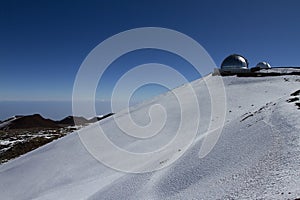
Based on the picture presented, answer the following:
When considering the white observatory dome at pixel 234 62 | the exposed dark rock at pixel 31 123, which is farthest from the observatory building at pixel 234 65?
the exposed dark rock at pixel 31 123

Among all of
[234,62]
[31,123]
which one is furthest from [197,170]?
[31,123]

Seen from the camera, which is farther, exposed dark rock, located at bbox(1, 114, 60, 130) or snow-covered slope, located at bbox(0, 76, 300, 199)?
exposed dark rock, located at bbox(1, 114, 60, 130)

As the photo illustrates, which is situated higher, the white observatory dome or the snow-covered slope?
the white observatory dome

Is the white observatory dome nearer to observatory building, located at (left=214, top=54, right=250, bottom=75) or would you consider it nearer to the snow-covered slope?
observatory building, located at (left=214, top=54, right=250, bottom=75)

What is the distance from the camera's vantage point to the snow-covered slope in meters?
9.95

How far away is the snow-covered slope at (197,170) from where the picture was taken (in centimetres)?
995

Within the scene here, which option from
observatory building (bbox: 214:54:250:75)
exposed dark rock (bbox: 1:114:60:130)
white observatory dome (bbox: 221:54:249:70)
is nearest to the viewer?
observatory building (bbox: 214:54:250:75)

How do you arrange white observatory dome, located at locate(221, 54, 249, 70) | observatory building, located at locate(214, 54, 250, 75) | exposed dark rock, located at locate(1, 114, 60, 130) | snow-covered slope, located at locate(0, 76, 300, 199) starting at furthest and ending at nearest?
exposed dark rock, located at locate(1, 114, 60, 130)
white observatory dome, located at locate(221, 54, 249, 70)
observatory building, located at locate(214, 54, 250, 75)
snow-covered slope, located at locate(0, 76, 300, 199)

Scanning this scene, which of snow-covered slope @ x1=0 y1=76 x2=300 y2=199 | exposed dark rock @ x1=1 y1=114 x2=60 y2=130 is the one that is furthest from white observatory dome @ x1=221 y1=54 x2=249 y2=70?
exposed dark rock @ x1=1 y1=114 x2=60 y2=130

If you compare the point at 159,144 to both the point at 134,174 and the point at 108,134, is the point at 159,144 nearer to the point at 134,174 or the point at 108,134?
the point at 134,174

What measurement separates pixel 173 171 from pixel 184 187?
91.4 inches

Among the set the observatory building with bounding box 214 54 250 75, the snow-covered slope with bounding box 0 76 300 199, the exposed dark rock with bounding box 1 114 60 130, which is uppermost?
the observatory building with bounding box 214 54 250 75

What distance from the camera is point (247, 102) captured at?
29.1m

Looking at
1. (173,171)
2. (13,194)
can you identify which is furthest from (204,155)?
(13,194)
